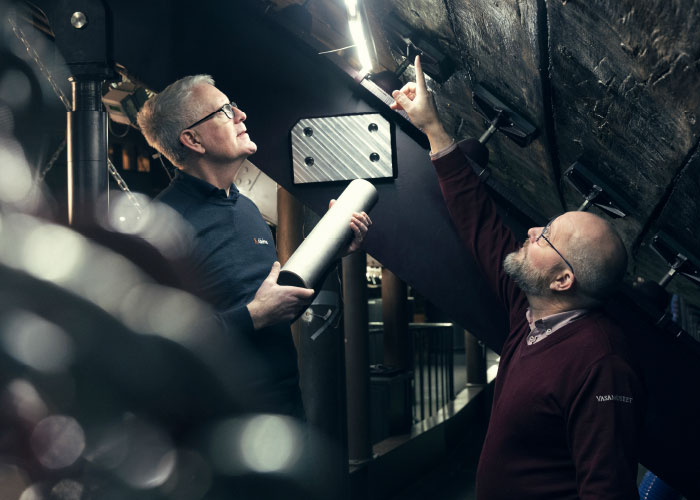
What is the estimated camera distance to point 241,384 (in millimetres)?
1546

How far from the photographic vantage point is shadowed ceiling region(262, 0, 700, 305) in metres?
1.20

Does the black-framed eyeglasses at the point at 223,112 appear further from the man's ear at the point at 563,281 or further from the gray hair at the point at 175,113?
the man's ear at the point at 563,281

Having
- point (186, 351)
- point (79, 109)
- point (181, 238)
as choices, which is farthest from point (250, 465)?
point (79, 109)

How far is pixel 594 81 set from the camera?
4.80 ft

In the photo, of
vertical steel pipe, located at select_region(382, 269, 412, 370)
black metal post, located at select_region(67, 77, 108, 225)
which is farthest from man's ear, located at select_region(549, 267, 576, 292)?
vertical steel pipe, located at select_region(382, 269, 412, 370)

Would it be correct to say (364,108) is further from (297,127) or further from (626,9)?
(626,9)

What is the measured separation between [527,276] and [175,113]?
3.22 feet

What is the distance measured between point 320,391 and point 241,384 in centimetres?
168

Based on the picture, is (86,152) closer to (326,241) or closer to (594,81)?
(326,241)

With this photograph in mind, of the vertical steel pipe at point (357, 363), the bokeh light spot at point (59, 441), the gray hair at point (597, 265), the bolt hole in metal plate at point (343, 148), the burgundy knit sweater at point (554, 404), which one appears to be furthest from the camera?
the vertical steel pipe at point (357, 363)

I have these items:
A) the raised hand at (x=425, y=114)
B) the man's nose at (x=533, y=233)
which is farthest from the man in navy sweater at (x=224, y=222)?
the man's nose at (x=533, y=233)

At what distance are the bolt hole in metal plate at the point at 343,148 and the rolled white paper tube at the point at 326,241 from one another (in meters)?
0.24

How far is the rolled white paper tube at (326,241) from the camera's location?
1.47 m

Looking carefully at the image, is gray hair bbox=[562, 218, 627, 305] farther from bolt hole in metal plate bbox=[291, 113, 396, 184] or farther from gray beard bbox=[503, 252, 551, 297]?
bolt hole in metal plate bbox=[291, 113, 396, 184]
